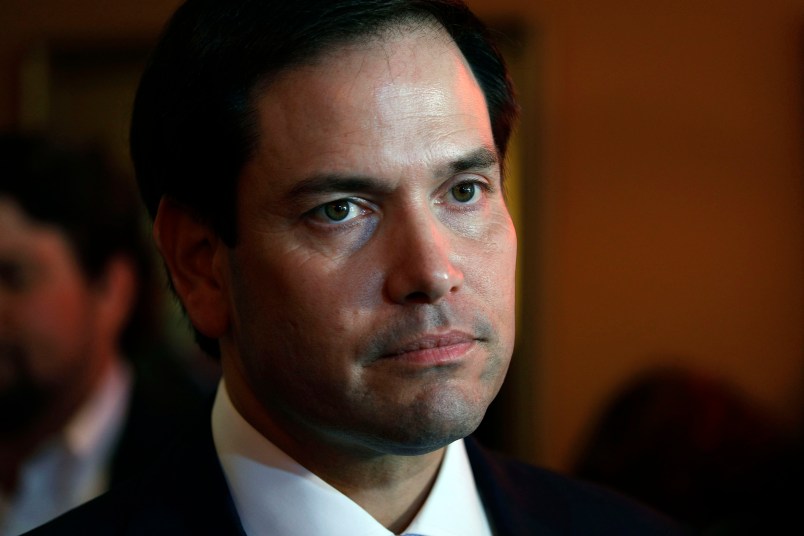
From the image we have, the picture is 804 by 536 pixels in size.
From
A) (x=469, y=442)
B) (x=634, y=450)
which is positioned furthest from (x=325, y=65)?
(x=634, y=450)

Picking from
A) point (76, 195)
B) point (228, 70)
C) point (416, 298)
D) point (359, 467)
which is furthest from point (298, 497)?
point (76, 195)

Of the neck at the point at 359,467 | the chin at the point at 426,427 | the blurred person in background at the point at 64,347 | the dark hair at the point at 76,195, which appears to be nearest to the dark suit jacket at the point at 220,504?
the neck at the point at 359,467

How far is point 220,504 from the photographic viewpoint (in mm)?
1450

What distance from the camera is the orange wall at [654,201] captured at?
3.28 meters

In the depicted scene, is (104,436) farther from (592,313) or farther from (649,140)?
(649,140)

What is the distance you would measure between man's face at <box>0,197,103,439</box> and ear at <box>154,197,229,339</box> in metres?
1.22

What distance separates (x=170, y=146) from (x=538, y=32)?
2.18 meters

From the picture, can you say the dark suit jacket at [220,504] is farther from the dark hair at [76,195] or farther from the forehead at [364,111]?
the dark hair at [76,195]

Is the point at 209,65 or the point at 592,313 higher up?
the point at 209,65

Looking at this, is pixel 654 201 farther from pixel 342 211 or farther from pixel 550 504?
pixel 342 211

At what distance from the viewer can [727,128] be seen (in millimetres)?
3309

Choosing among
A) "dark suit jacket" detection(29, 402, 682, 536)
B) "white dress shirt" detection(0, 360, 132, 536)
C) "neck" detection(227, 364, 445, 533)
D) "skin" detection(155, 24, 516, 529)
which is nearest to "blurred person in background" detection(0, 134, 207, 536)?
"white dress shirt" detection(0, 360, 132, 536)

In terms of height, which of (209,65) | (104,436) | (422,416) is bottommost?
(104,436)

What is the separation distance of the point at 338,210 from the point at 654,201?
2218 mm
